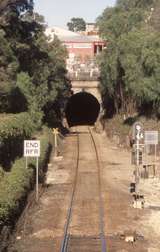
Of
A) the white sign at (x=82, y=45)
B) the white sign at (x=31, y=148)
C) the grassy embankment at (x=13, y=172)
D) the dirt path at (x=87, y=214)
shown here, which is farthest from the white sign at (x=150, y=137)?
the white sign at (x=82, y=45)

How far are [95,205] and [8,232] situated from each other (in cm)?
835

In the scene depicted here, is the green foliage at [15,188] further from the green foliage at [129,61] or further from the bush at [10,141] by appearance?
the green foliage at [129,61]

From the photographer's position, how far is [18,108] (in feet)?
180

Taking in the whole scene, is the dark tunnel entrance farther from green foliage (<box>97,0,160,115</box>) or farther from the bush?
the bush

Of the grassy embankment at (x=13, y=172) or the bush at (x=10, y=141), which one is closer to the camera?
the grassy embankment at (x=13, y=172)

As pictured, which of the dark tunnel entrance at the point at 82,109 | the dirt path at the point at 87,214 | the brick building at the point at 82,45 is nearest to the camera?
the dirt path at the point at 87,214

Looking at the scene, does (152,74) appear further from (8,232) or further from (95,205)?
(8,232)

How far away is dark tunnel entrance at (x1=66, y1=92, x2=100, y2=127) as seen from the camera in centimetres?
9931

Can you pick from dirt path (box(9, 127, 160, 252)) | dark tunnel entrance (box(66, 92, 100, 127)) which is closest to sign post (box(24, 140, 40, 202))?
dirt path (box(9, 127, 160, 252))

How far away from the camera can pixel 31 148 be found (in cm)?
2920

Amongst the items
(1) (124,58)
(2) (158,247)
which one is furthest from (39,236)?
(1) (124,58)

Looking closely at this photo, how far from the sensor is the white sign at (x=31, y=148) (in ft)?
95.5

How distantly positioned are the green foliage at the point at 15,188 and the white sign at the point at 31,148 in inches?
38.5

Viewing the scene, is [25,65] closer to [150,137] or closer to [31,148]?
[150,137]
